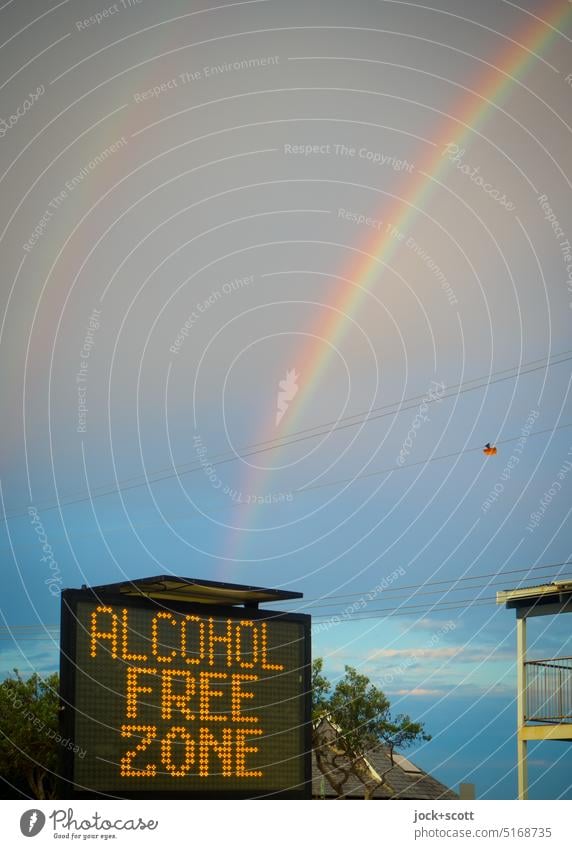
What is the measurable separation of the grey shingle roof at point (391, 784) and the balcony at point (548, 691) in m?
12.6

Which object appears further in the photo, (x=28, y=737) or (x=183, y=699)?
(x=28, y=737)

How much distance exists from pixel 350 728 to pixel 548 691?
1271cm

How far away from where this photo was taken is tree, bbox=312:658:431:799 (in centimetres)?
3681

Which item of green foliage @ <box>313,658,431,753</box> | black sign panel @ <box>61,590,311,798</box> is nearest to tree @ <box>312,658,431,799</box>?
green foliage @ <box>313,658,431,753</box>

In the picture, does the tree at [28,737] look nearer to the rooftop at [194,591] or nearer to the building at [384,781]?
the building at [384,781]

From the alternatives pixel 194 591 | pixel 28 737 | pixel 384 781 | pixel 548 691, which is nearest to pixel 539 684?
pixel 548 691

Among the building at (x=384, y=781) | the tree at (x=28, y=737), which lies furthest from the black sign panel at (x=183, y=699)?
the tree at (x=28, y=737)

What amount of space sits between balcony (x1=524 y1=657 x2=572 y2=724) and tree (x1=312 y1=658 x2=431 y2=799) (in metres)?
10.6

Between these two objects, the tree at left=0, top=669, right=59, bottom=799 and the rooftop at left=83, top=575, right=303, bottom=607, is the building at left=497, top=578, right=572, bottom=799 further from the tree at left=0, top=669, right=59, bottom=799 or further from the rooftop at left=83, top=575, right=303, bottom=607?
the tree at left=0, top=669, right=59, bottom=799

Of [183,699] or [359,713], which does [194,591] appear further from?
[359,713]

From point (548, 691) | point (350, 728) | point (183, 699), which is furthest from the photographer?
point (350, 728)

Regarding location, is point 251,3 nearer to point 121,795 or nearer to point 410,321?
point 410,321

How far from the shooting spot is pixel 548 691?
25.3m
